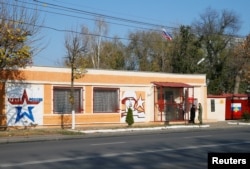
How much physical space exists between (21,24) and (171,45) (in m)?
37.6

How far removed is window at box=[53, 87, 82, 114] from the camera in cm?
3200

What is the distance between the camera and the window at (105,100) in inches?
1346

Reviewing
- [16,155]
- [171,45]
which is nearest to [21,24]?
[16,155]

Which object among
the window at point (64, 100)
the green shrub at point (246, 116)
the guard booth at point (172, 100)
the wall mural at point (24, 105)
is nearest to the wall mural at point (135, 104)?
the guard booth at point (172, 100)

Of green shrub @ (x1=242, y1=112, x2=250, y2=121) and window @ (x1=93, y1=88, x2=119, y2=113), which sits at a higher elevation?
window @ (x1=93, y1=88, x2=119, y2=113)

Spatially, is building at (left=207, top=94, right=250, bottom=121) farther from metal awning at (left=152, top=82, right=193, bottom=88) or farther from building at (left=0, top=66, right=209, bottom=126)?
metal awning at (left=152, top=82, right=193, bottom=88)

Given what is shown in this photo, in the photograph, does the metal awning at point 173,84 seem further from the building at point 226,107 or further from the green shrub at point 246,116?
the green shrub at point 246,116

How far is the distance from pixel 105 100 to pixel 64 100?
3532 millimetres

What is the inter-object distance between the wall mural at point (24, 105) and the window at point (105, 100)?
4568 millimetres

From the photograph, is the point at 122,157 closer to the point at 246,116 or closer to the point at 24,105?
the point at 24,105

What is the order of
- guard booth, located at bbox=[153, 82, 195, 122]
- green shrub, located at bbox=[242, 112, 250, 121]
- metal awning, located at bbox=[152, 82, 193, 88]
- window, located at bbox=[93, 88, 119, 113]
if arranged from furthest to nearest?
green shrub, located at bbox=[242, 112, 250, 121]
guard booth, located at bbox=[153, 82, 195, 122]
metal awning, located at bbox=[152, 82, 193, 88]
window, located at bbox=[93, 88, 119, 113]

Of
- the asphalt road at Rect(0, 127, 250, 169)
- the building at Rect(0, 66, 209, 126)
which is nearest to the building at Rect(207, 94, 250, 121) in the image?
the building at Rect(0, 66, 209, 126)

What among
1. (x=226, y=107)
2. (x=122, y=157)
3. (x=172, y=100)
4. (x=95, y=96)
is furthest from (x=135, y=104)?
(x=122, y=157)

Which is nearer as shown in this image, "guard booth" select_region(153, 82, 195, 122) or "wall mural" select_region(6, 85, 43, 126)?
"wall mural" select_region(6, 85, 43, 126)
